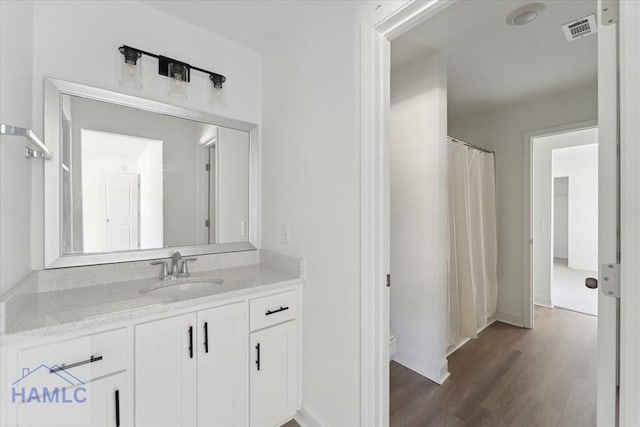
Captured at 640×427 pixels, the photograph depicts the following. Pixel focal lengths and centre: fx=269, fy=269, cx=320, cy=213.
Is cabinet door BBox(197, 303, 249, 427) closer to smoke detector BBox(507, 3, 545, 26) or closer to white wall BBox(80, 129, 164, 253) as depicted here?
white wall BBox(80, 129, 164, 253)

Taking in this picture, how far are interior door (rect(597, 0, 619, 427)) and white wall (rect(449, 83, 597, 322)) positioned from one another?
2783mm

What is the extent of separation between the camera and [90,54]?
1469 millimetres

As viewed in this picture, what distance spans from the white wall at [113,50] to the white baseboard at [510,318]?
3.54m

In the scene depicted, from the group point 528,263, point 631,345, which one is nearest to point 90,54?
point 631,345

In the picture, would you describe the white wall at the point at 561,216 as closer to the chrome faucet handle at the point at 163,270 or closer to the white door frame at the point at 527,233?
the white door frame at the point at 527,233

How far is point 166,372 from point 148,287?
45cm

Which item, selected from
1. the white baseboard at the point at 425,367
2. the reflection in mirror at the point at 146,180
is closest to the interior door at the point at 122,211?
the reflection in mirror at the point at 146,180

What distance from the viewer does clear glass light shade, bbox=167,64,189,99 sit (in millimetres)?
1677

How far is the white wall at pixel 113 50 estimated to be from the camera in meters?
1.35

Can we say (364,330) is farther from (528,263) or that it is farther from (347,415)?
(528,263)

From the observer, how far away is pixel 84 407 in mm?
1044

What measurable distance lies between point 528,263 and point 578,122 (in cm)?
153

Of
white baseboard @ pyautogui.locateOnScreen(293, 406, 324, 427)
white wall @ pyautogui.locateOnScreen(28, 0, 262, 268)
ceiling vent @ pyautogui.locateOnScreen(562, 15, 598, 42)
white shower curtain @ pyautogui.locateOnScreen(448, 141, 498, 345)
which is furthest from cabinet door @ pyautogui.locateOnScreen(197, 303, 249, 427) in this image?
ceiling vent @ pyautogui.locateOnScreen(562, 15, 598, 42)

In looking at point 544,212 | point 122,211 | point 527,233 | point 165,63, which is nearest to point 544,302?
point 544,212
